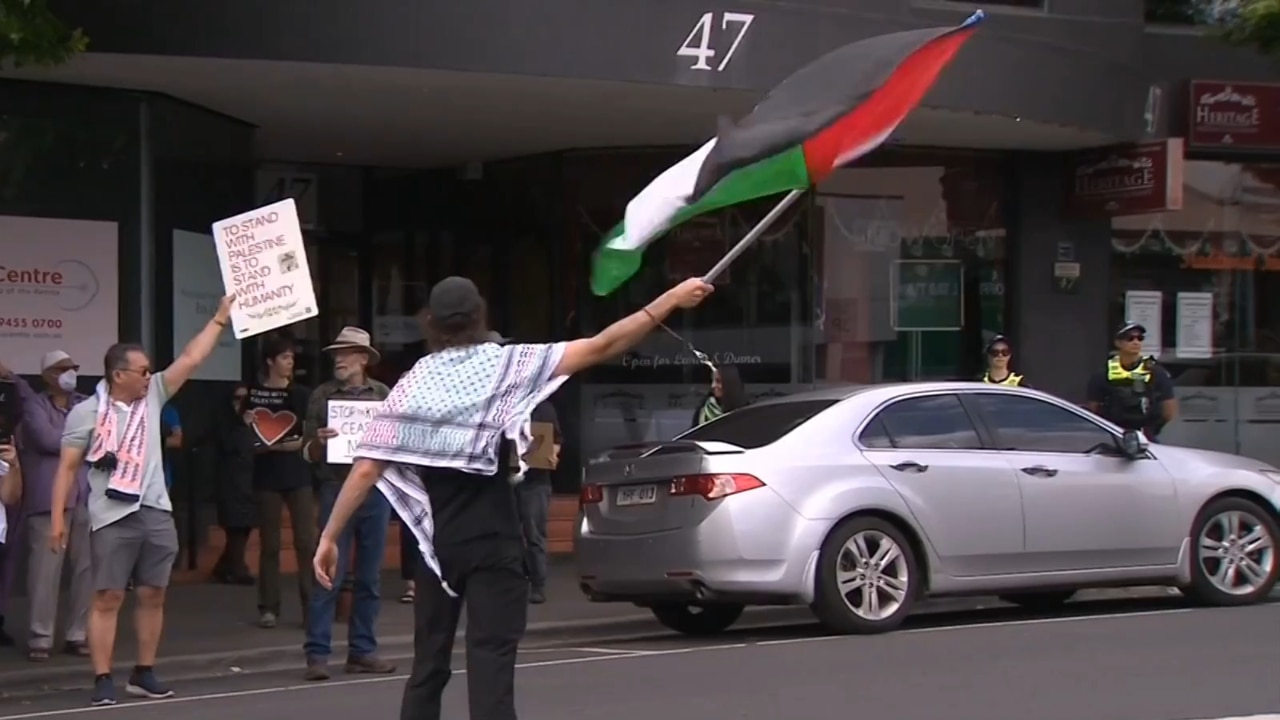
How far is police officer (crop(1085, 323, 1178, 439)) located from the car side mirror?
7.85 ft

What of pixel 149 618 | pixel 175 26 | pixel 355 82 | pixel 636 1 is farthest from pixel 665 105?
pixel 149 618

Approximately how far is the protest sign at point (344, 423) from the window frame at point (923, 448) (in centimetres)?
294

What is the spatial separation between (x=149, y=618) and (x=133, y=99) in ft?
19.0

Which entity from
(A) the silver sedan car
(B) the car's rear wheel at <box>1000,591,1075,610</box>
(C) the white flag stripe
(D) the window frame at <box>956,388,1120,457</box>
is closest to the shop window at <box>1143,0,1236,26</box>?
(A) the silver sedan car

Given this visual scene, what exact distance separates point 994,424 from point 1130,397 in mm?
3006

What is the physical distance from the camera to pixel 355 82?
13375 mm

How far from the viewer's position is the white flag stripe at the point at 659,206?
5.79 m

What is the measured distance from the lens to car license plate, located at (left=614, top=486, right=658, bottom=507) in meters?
10.9

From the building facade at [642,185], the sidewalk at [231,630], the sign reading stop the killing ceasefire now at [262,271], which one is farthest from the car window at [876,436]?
the sign reading stop the killing ceasefire now at [262,271]

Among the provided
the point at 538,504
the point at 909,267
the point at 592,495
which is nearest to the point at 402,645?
the point at 592,495

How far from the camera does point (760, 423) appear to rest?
11.3 metres

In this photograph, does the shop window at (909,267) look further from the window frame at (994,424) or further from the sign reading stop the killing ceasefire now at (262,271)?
the sign reading stop the killing ceasefire now at (262,271)

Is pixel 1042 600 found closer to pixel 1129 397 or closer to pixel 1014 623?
pixel 1014 623

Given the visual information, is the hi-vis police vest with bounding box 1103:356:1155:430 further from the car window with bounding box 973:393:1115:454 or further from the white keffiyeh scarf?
the white keffiyeh scarf
